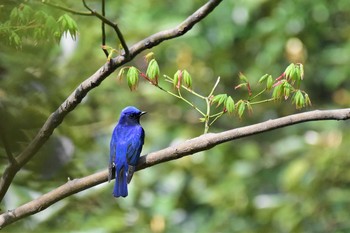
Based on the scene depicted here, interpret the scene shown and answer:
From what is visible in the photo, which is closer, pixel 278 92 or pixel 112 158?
pixel 278 92

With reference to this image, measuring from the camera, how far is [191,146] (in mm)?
2383

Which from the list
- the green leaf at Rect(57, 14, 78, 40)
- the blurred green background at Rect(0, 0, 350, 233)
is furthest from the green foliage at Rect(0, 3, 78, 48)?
the blurred green background at Rect(0, 0, 350, 233)

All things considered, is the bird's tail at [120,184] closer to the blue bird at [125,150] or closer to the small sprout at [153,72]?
the blue bird at [125,150]

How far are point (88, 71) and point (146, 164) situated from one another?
2.83 m

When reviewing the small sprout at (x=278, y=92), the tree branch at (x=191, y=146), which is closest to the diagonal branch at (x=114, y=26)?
the tree branch at (x=191, y=146)

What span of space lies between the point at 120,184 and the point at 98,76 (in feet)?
2.53

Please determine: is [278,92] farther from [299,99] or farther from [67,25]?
[67,25]

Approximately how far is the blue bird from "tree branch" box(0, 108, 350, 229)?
0.59 feet

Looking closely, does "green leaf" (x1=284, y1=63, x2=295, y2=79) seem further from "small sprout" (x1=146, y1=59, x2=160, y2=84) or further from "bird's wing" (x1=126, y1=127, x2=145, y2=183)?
"bird's wing" (x1=126, y1=127, x2=145, y2=183)

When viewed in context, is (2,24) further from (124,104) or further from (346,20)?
(346,20)

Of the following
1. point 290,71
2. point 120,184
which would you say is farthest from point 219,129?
point 290,71

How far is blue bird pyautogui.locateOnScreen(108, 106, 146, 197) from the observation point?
2.88 m

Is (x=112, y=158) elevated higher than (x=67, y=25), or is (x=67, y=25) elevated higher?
(x=67, y=25)

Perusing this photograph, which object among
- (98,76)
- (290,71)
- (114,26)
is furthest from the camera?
(290,71)
